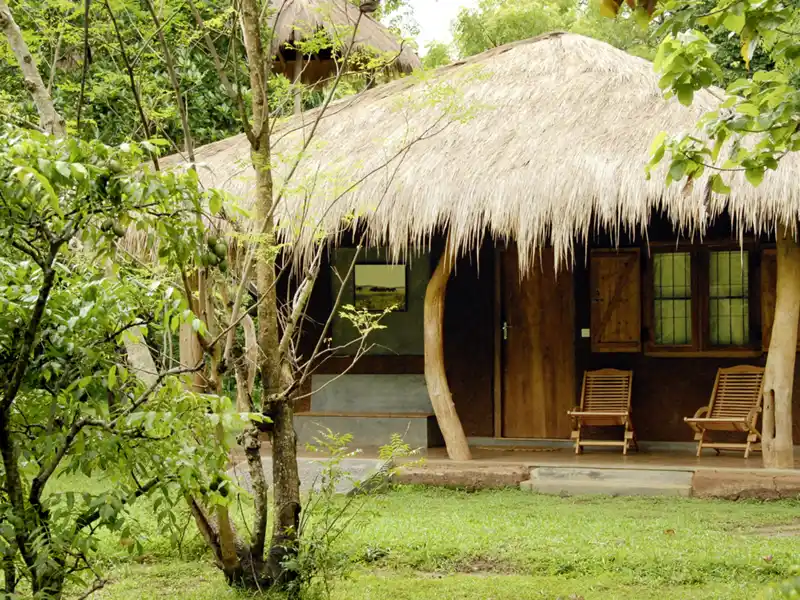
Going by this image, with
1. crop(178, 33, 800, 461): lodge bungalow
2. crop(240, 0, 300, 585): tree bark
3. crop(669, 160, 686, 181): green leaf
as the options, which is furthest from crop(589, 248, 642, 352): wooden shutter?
crop(669, 160, 686, 181): green leaf

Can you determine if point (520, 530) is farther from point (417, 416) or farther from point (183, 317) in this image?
point (183, 317)

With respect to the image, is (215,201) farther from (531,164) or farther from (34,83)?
(531,164)

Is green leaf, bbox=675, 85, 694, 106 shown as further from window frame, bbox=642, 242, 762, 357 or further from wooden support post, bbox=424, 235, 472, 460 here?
window frame, bbox=642, 242, 762, 357

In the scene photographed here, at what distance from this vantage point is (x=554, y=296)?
1063cm

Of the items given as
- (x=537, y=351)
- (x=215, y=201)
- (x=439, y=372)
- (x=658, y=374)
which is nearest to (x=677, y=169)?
(x=215, y=201)

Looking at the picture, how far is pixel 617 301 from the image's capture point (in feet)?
34.0

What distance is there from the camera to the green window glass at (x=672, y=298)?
10273 millimetres

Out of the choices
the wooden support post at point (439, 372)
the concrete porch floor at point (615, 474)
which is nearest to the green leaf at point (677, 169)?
the concrete porch floor at point (615, 474)

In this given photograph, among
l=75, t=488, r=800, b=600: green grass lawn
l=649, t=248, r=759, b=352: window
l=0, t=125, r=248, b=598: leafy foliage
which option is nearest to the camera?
l=0, t=125, r=248, b=598: leafy foliage

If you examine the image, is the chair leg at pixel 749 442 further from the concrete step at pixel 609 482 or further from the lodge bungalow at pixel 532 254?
the concrete step at pixel 609 482

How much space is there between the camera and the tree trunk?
27.7ft

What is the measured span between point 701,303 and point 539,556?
4.82m

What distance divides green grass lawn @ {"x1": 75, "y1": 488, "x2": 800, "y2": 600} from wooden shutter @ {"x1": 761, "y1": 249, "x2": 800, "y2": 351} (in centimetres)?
237

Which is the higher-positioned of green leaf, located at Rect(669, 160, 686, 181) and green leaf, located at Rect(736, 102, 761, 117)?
green leaf, located at Rect(736, 102, 761, 117)
